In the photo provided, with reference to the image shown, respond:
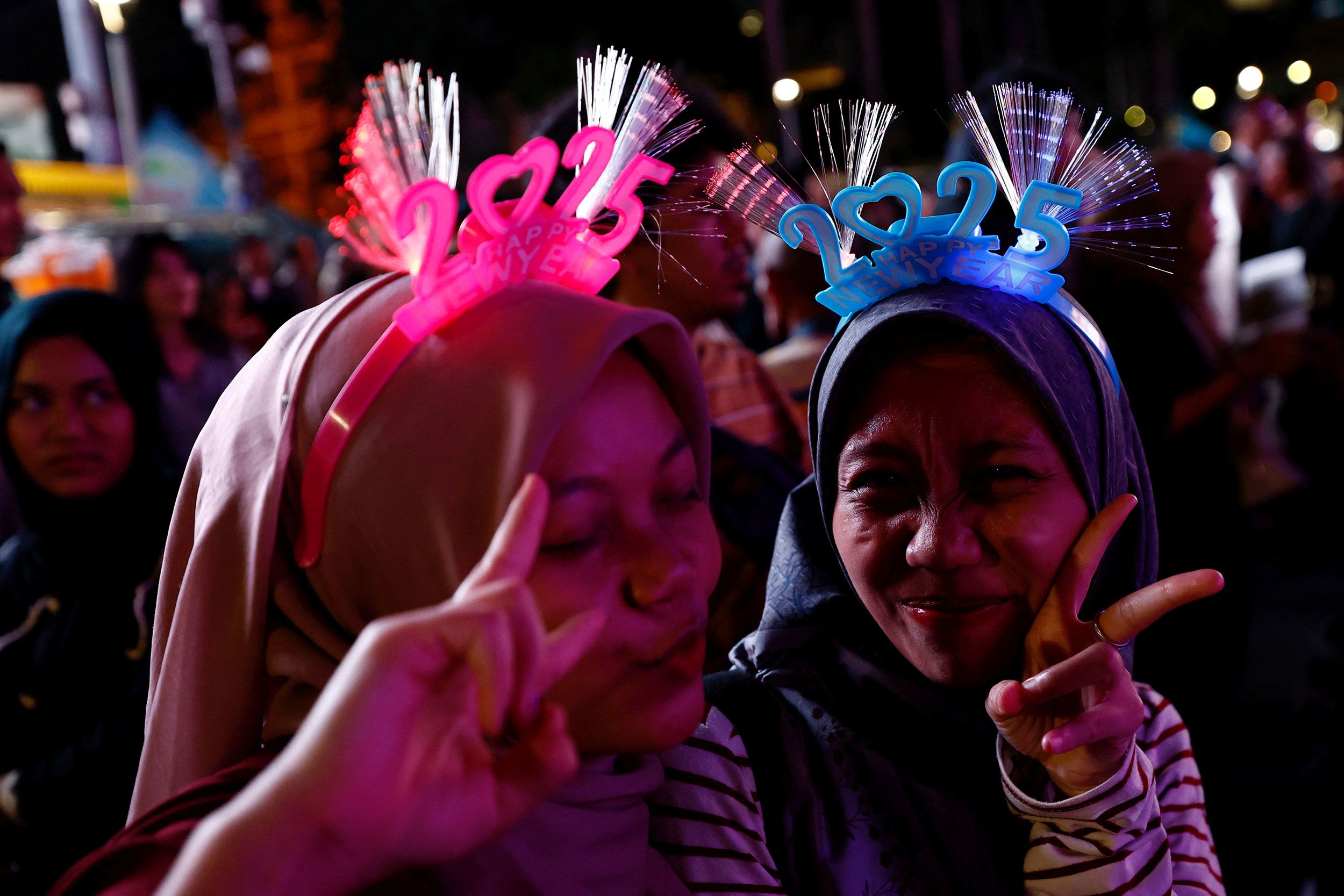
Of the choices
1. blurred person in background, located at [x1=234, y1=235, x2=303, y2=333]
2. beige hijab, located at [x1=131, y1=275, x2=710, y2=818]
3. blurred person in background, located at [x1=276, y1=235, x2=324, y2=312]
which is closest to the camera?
beige hijab, located at [x1=131, y1=275, x2=710, y2=818]

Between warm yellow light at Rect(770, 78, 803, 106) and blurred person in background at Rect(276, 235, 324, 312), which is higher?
warm yellow light at Rect(770, 78, 803, 106)

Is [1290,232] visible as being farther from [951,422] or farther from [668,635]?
[668,635]

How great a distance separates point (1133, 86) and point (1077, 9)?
2.76 metres

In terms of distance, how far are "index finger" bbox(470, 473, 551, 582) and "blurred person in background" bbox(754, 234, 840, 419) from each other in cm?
213

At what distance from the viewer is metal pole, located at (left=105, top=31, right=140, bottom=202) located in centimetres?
1206

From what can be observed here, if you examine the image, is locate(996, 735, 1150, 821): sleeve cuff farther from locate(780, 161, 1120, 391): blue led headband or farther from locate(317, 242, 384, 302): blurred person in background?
locate(317, 242, 384, 302): blurred person in background

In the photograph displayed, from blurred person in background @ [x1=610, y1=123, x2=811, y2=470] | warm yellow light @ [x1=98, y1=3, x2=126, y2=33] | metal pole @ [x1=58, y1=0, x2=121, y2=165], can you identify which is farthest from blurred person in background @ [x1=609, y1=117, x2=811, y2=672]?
warm yellow light @ [x1=98, y1=3, x2=126, y2=33]

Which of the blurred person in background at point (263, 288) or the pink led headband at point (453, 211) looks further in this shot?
the blurred person in background at point (263, 288)

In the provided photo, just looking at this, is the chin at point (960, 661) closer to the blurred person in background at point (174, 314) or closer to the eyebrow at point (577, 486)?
the eyebrow at point (577, 486)

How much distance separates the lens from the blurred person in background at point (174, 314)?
4.18 m

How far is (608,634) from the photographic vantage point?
997 millimetres

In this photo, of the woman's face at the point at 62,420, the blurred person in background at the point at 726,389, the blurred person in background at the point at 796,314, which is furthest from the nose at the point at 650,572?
the blurred person in background at the point at 796,314

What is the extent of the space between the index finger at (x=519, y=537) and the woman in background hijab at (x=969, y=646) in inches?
23.6

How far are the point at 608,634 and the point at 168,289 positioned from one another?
13.0ft
